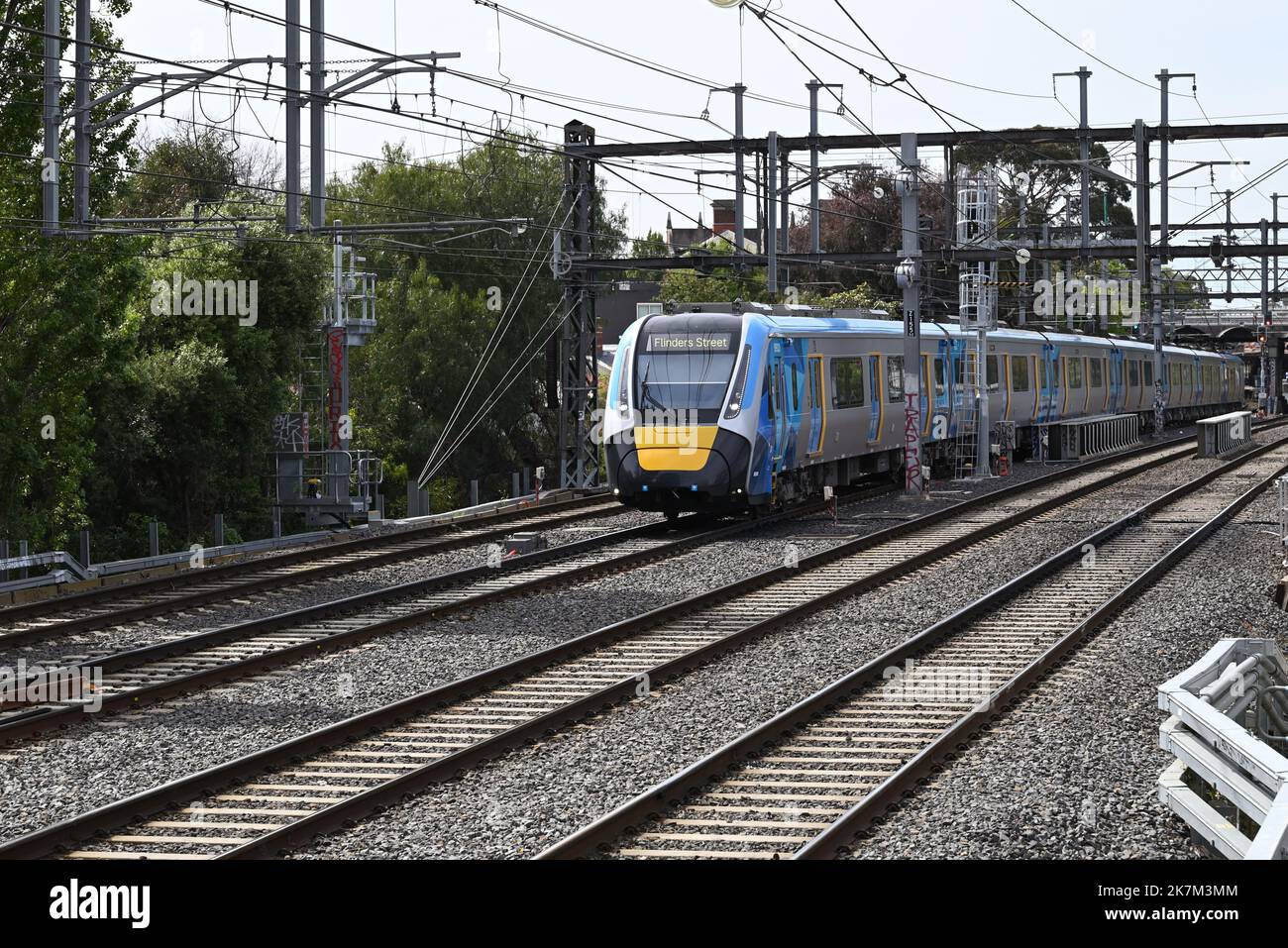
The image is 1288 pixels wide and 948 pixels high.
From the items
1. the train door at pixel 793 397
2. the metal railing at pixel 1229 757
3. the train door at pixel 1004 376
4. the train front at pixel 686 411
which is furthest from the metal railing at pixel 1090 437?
the metal railing at pixel 1229 757

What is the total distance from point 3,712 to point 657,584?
810cm

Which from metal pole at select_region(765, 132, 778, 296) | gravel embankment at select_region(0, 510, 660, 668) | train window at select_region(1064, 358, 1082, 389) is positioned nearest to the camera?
gravel embankment at select_region(0, 510, 660, 668)

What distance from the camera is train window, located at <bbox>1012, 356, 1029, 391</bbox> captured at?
3900 cm

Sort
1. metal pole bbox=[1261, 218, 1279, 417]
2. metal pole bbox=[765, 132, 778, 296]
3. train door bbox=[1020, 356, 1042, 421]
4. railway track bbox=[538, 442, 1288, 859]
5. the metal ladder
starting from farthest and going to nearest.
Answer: metal pole bbox=[1261, 218, 1279, 417] < train door bbox=[1020, 356, 1042, 421] < the metal ladder < metal pole bbox=[765, 132, 778, 296] < railway track bbox=[538, 442, 1288, 859]

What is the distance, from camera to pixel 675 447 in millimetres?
22359

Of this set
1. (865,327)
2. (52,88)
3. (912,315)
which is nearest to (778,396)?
(865,327)

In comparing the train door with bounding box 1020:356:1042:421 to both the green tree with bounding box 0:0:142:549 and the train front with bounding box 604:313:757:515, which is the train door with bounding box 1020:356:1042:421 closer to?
the train front with bounding box 604:313:757:515

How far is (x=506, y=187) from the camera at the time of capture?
54.1m

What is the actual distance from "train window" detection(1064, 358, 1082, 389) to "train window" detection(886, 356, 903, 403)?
15714 millimetres

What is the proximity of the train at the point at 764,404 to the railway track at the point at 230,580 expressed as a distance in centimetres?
273

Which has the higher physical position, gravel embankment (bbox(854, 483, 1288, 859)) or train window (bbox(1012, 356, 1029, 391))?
train window (bbox(1012, 356, 1029, 391))
